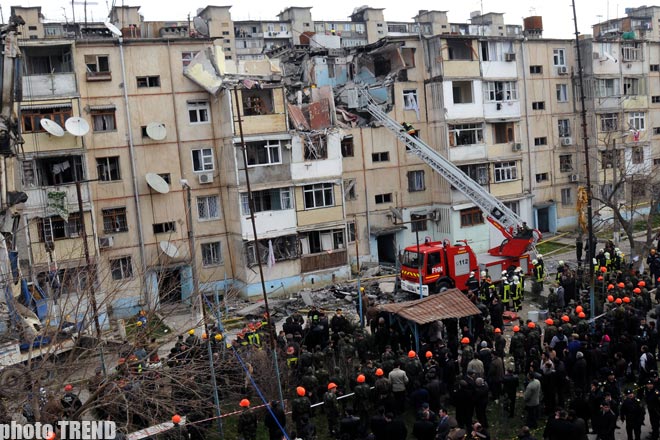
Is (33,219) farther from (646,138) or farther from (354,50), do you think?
(646,138)

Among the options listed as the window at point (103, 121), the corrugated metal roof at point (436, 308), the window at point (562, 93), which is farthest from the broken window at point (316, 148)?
the window at point (562, 93)

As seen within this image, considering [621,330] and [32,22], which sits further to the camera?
[32,22]

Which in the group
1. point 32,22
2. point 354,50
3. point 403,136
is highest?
point 32,22

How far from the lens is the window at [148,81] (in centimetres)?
2948

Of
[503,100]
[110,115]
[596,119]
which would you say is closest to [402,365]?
[110,115]

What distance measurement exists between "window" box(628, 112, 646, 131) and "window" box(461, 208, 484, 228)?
12.8m

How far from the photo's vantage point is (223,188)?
102 ft

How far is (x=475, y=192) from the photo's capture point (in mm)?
30266

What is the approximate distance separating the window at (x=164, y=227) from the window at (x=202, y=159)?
2.70 metres

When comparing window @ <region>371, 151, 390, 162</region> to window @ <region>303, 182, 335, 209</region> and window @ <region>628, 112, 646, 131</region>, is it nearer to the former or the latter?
window @ <region>303, 182, 335, 209</region>

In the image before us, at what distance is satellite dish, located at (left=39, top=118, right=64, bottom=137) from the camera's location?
85.6 feet

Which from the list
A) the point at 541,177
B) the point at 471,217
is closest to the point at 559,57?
the point at 541,177

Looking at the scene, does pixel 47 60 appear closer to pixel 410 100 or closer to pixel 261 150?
pixel 261 150

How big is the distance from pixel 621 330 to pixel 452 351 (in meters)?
4.58
